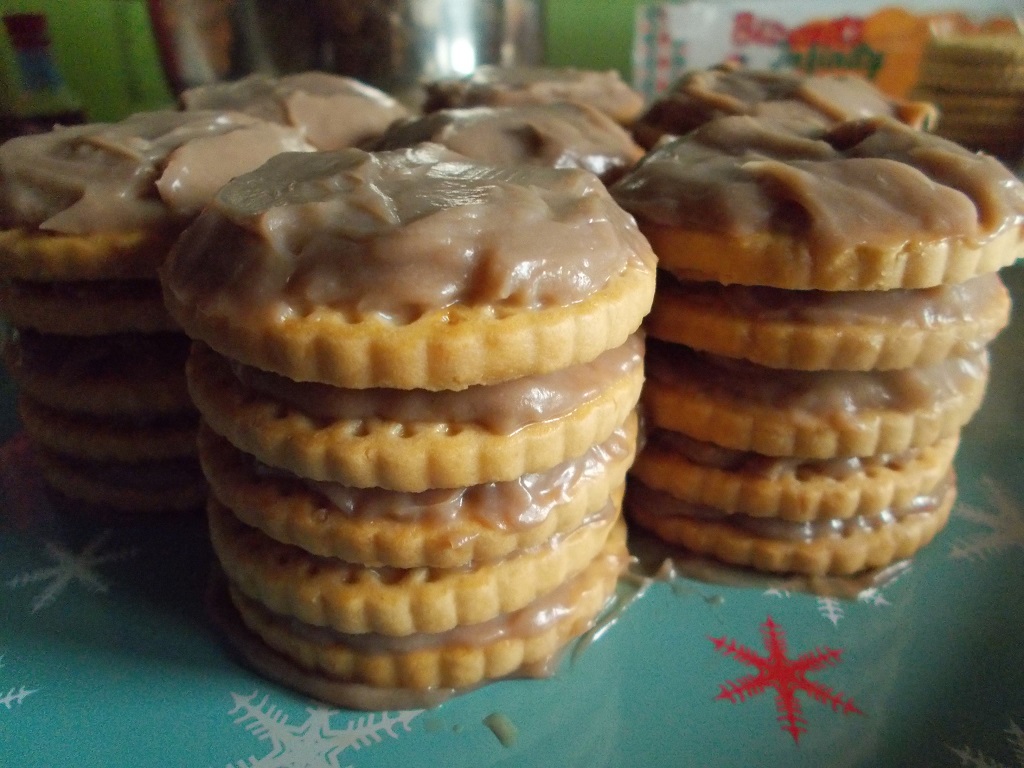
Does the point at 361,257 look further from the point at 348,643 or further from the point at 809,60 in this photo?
the point at 809,60

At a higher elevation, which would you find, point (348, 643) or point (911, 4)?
point (911, 4)

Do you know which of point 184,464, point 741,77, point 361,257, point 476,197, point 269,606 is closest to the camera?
point 361,257

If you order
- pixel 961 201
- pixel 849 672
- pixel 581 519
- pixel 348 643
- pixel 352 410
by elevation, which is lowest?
pixel 849 672

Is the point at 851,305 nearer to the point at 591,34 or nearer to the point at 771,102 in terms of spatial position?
the point at 771,102

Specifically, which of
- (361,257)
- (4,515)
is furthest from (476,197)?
(4,515)

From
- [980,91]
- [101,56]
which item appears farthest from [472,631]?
[101,56]

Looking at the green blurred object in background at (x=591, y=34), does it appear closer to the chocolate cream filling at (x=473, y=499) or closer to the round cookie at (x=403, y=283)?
the round cookie at (x=403, y=283)

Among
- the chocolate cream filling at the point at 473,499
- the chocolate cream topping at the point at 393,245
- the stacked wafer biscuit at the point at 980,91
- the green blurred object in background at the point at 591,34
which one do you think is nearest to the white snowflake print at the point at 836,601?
the chocolate cream filling at the point at 473,499
